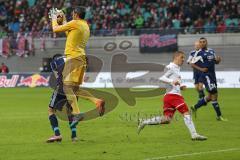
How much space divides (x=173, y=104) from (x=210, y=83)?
5.89 m

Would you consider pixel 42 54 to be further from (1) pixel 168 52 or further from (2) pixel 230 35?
(2) pixel 230 35

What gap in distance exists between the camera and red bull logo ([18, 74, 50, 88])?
139ft

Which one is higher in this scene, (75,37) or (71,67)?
(75,37)

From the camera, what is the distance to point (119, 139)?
1502 centimetres

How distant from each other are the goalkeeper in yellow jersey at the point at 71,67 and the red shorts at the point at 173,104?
168 cm

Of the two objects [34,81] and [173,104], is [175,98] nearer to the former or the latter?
[173,104]

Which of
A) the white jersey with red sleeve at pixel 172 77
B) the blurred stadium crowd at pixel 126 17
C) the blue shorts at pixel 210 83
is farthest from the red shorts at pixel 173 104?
the blurred stadium crowd at pixel 126 17

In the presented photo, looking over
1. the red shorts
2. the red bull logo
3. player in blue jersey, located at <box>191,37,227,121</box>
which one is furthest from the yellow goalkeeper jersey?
the red bull logo

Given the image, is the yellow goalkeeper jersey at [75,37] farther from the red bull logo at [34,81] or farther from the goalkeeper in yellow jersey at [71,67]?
the red bull logo at [34,81]

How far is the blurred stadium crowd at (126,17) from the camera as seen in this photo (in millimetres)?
43188

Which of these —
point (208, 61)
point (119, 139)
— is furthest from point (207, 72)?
point (119, 139)

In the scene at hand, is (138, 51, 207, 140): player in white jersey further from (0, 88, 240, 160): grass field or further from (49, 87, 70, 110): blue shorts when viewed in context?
(49, 87, 70, 110): blue shorts

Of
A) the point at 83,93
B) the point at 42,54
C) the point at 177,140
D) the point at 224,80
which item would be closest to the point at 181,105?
the point at 177,140

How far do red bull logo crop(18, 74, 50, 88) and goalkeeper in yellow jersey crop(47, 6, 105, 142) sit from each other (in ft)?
90.5
